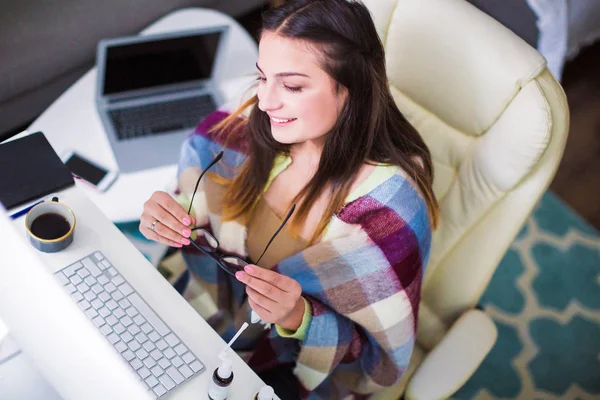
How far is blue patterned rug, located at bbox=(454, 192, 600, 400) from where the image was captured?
192 centimetres

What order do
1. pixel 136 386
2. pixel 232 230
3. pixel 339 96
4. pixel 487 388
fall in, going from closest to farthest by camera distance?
pixel 136 386 < pixel 339 96 < pixel 232 230 < pixel 487 388

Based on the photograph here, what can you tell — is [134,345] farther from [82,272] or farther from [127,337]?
[82,272]

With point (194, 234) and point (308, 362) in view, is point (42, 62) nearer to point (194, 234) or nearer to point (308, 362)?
point (194, 234)

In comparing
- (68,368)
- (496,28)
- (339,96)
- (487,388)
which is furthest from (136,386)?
(487,388)

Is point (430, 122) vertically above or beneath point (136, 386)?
above

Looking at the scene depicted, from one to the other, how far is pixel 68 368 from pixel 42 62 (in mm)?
1283

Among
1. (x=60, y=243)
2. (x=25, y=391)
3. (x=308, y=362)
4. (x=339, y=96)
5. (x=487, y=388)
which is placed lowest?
(x=487, y=388)

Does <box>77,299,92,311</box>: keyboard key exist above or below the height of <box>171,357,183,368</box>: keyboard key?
above

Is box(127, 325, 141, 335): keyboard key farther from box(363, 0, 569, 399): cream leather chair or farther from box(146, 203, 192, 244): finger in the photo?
box(363, 0, 569, 399): cream leather chair

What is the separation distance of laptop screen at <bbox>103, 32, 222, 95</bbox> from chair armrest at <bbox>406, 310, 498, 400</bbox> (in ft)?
2.71

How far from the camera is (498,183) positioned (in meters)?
1.14

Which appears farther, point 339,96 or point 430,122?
point 430,122

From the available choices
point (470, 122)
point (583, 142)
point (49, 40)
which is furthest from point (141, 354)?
point (583, 142)

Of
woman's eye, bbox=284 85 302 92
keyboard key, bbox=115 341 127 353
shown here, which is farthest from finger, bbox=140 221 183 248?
woman's eye, bbox=284 85 302 92
